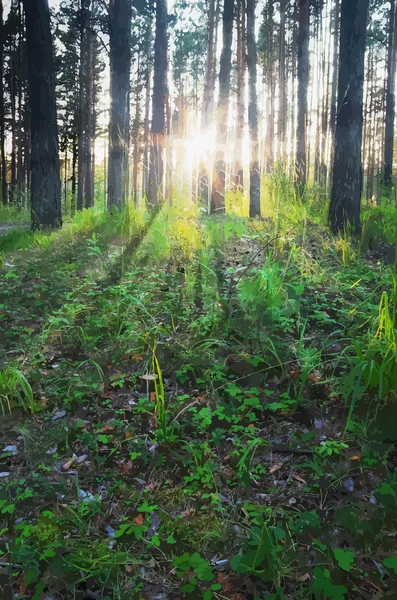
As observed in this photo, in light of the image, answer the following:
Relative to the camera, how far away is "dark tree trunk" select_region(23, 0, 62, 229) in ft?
26.4

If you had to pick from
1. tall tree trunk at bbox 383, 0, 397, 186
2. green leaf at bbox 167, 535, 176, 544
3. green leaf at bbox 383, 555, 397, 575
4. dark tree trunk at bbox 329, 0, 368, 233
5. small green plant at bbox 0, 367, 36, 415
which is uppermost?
tall tree trunk at bbox 383, 0, 397, 186

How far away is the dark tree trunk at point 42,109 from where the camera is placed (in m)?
8.05

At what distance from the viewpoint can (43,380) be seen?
345cm

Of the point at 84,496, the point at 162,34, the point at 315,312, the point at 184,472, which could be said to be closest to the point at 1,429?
the point at 84,496

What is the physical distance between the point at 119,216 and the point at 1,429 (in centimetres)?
507

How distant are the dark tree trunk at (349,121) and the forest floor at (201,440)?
6.99ft

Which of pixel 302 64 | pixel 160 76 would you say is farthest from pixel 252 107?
pixel 160 76

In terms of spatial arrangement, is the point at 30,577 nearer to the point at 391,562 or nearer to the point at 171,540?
the point at 171,540

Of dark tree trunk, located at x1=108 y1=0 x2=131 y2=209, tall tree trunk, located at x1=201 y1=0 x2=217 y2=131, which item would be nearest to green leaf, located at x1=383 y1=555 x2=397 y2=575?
dark tree trunk, located at x1=108 y1=0 x2=131 y2=209

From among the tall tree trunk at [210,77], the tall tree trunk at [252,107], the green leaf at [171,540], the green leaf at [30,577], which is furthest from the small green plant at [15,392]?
the tall tree trunk at [210,77]

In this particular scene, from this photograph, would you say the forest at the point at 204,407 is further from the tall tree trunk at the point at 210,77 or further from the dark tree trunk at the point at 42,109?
the tall tree trunk at the point at 210,77

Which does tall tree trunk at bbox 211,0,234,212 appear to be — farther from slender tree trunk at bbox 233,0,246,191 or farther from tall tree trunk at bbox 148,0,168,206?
tall tree trunk at bbox 148,0,168,206

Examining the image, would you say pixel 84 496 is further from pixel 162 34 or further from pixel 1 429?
pixel 162 34

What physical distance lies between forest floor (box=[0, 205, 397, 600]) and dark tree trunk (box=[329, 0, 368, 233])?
213 cm
